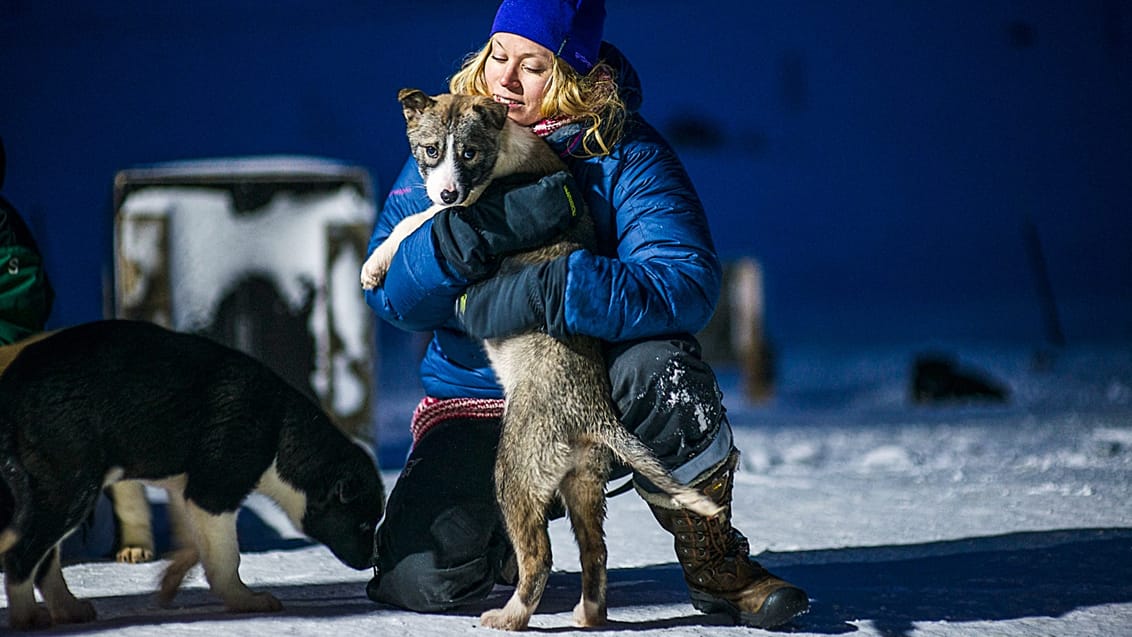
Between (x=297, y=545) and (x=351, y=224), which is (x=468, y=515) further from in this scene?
(x=351, y=224)

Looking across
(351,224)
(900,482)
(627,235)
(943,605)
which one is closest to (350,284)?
(351,224)

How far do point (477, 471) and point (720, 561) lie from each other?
615mm

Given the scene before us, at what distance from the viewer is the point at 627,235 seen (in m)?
2.53

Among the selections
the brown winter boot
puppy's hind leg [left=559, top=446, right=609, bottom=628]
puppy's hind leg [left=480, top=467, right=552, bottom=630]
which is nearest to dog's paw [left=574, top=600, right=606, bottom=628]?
puppy's hind leg [left=559, top=446, right=609, bottom=628]

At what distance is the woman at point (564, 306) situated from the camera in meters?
2.33

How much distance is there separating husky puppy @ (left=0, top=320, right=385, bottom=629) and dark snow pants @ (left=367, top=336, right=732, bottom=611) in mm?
107

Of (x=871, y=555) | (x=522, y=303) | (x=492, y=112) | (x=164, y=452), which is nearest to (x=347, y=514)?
(x=164, y=452)

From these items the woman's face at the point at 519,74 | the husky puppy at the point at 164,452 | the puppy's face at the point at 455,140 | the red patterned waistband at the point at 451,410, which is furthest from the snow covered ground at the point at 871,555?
the woman's face at the point at 519,74

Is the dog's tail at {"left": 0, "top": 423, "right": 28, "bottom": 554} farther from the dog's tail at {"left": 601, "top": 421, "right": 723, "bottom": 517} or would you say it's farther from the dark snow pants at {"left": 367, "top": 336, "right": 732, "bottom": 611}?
the dog's tail at {"left": 601, "top": 421, "right": 723, "bottom": 517}

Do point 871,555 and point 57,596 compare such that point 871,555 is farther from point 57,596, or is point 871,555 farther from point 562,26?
point 57,596

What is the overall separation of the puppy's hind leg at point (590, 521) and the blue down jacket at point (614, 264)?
270 mm

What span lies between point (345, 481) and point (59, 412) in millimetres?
642

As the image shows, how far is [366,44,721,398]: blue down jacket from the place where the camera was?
7.59 ft

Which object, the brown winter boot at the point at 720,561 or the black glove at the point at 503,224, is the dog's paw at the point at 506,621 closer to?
the brown winter boot at the point at 720,561
